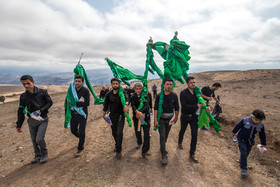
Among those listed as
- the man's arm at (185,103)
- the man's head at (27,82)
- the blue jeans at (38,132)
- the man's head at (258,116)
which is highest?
the man's head at (27,82)

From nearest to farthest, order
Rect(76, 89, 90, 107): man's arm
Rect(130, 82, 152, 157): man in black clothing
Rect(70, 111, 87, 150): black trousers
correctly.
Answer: Rect(130, 82, 152, 157): man in black clothing < Rect(76, 89, 90, 107): man's arm < Rect(70, 111, 87, 150): black trousers

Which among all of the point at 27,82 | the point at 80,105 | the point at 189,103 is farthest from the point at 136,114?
the point at 27,82

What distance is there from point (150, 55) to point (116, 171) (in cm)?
399

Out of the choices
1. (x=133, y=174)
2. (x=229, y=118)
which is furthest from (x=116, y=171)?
(x=229, y=118)

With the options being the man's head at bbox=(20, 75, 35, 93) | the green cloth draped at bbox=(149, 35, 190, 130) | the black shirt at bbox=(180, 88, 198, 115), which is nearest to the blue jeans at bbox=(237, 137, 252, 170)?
the black shirt at bbox=(180, 88, 198, 115)

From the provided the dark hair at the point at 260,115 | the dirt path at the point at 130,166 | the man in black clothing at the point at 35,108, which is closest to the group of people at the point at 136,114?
the man in black clothing at the point at 35,108

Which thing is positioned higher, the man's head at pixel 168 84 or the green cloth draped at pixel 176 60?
the green cloth draped at pixel 176 60

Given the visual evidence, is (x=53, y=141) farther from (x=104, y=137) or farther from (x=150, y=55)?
(x=150, y=55)

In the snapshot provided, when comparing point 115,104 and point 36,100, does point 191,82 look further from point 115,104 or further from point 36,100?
point 36,100

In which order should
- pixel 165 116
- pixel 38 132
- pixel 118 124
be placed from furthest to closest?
pixel 118 124 → pixel 165 116 → pixel 38 132

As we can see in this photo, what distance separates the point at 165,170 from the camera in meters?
4.26

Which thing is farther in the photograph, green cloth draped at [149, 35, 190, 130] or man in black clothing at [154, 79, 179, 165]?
green cloth draped at [149, 35, 190, 130]

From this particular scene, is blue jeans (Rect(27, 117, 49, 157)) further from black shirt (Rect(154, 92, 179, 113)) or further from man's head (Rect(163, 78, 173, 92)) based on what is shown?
man's head (Rect(163, 78, 173, 92))

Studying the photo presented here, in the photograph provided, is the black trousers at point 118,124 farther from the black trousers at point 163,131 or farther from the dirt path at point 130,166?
the black trousers at point 163,131
